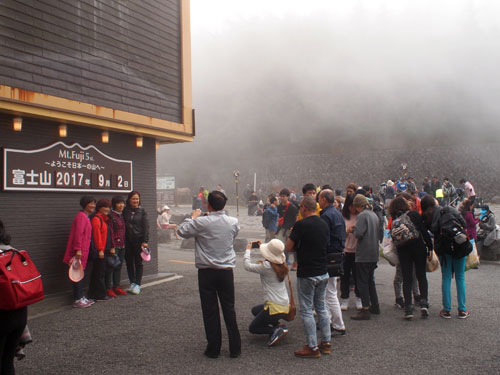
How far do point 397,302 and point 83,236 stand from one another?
440cm

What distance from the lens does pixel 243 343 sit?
14.7 ft

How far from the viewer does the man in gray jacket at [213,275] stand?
13.2ft

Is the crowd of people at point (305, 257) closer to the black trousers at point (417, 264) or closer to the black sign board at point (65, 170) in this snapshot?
the black trousers at point (417, 264)

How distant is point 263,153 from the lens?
152ft

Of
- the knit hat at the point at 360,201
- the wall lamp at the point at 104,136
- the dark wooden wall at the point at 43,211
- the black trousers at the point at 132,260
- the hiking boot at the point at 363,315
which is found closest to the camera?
the hiking boot at the point at 363,315


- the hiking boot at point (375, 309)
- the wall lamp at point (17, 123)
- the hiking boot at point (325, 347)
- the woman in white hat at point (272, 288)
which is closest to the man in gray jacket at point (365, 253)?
the hiking boot at point (375, 309)

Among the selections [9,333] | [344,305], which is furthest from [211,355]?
[344,305]

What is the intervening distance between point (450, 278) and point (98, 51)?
241 inches

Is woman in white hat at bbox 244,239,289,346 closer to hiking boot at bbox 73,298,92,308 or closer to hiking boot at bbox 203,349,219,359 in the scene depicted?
hiking boot at bbox 203,349,219,359

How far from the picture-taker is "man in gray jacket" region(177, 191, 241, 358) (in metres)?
4.03

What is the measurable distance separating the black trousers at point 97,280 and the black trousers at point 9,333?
3.23 meters

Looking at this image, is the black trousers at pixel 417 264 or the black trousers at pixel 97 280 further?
the black trousers at pixel 97 280

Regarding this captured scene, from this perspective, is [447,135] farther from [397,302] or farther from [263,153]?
[397,302]

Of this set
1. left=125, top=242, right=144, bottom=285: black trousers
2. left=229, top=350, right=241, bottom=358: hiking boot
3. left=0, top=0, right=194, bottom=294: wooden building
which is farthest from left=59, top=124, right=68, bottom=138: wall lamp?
left=229, top=350, right=241, bottom=358: hiking boot
